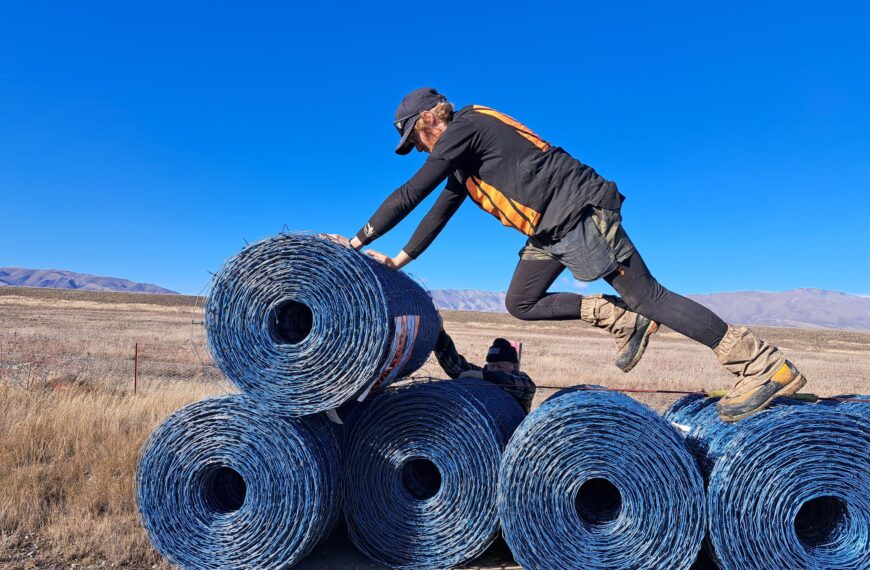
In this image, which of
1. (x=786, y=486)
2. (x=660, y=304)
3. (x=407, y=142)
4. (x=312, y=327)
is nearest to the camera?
(x=786, y=486)

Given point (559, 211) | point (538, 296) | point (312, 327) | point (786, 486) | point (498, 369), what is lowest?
point (786, 486)

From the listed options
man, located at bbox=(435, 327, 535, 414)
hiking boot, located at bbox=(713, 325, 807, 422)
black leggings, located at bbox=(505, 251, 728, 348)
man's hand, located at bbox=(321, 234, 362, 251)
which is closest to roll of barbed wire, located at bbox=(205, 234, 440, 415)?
man's hand, located at bbox=(321, 234, 362, 251)

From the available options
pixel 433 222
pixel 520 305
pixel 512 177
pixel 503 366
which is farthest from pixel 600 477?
pixel 503 366

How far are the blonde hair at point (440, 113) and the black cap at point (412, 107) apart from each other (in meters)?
0.02

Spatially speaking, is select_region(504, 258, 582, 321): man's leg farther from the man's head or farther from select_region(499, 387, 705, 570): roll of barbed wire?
the man's head

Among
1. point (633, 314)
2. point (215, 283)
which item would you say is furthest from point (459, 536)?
point (215, 283)

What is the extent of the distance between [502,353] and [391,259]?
2.26 metres

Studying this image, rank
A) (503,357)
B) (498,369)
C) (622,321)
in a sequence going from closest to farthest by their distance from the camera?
(622,321) → (498,369) → (503,357)

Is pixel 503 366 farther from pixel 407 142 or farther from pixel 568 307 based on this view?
pixel 407 142

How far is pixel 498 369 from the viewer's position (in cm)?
571

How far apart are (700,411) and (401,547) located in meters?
2.14

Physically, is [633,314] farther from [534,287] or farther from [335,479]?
[335,479]

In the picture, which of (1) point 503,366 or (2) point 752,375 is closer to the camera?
(2) point 752,375

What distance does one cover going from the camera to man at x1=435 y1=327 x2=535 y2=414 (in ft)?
17.6
